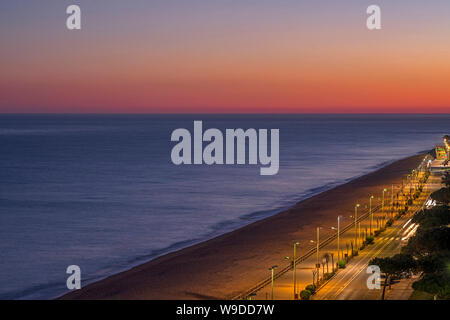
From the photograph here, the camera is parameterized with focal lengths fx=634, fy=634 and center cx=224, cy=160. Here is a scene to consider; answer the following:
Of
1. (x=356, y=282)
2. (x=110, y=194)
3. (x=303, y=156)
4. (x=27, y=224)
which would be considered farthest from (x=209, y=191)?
(x=303, y=156)

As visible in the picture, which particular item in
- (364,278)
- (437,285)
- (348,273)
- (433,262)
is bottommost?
(348,273)

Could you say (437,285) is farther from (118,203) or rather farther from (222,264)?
(118,203)

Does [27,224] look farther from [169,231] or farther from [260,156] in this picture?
[260,156]

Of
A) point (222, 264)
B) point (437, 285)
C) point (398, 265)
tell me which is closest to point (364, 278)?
point (398, 265)

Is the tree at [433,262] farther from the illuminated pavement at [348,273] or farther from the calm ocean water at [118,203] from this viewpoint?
the calm ocean water at [118,203]

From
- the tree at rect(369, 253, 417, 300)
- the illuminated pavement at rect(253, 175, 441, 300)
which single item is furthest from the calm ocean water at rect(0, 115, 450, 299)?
the tree at rect(369, 253, 417, 300)

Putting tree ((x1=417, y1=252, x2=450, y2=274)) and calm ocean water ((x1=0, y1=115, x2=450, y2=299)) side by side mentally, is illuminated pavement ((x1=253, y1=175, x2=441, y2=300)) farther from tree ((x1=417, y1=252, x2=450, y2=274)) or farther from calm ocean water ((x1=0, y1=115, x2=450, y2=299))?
calm ocean water ((x1=0, y1=115, x2=450, y2=299))

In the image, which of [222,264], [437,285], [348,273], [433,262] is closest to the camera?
[437,285]

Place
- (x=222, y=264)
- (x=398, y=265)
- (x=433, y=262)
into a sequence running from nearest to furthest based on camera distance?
(x=433, y=262), (x=398, y=265), (x=222, y=264)
